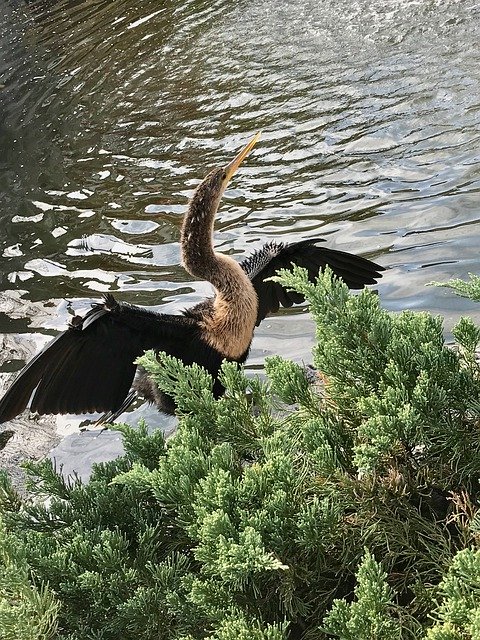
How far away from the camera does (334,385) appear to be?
2.36 m

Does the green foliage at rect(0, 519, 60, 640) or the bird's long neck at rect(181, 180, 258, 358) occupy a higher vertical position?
the bird's long neck at rect(181, 180, 258, 358)

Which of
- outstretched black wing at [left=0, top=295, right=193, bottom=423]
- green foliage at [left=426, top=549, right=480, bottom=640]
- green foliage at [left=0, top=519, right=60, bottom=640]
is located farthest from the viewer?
outstretched black wing at [left=0, top=295, right=193, bottom=423]

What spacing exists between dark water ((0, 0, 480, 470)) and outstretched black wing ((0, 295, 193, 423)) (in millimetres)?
970

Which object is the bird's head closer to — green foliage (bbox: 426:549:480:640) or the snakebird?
the snakebird

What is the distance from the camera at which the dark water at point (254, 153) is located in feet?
19.3

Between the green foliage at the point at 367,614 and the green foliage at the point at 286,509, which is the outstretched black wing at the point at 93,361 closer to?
the green foliage at the point at 286,509

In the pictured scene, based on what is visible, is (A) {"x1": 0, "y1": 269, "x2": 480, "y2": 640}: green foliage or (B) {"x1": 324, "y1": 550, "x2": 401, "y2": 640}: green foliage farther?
(A) {"x1": 0, "y1": 269, "x2": 480, "y2": 640}: green foliage

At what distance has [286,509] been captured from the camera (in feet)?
6.78

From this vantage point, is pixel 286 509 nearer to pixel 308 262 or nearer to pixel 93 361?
pixel 93 361

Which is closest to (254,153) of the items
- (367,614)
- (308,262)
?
(308,262)

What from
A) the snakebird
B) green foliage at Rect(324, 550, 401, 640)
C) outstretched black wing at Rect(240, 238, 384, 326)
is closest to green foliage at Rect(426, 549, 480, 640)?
green foliage at Rect(324, 550, 401, 640)

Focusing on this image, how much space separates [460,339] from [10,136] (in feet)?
26.4

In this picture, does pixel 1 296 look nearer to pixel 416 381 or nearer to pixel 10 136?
pixel 10 136

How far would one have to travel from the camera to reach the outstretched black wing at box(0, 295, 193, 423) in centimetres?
360
